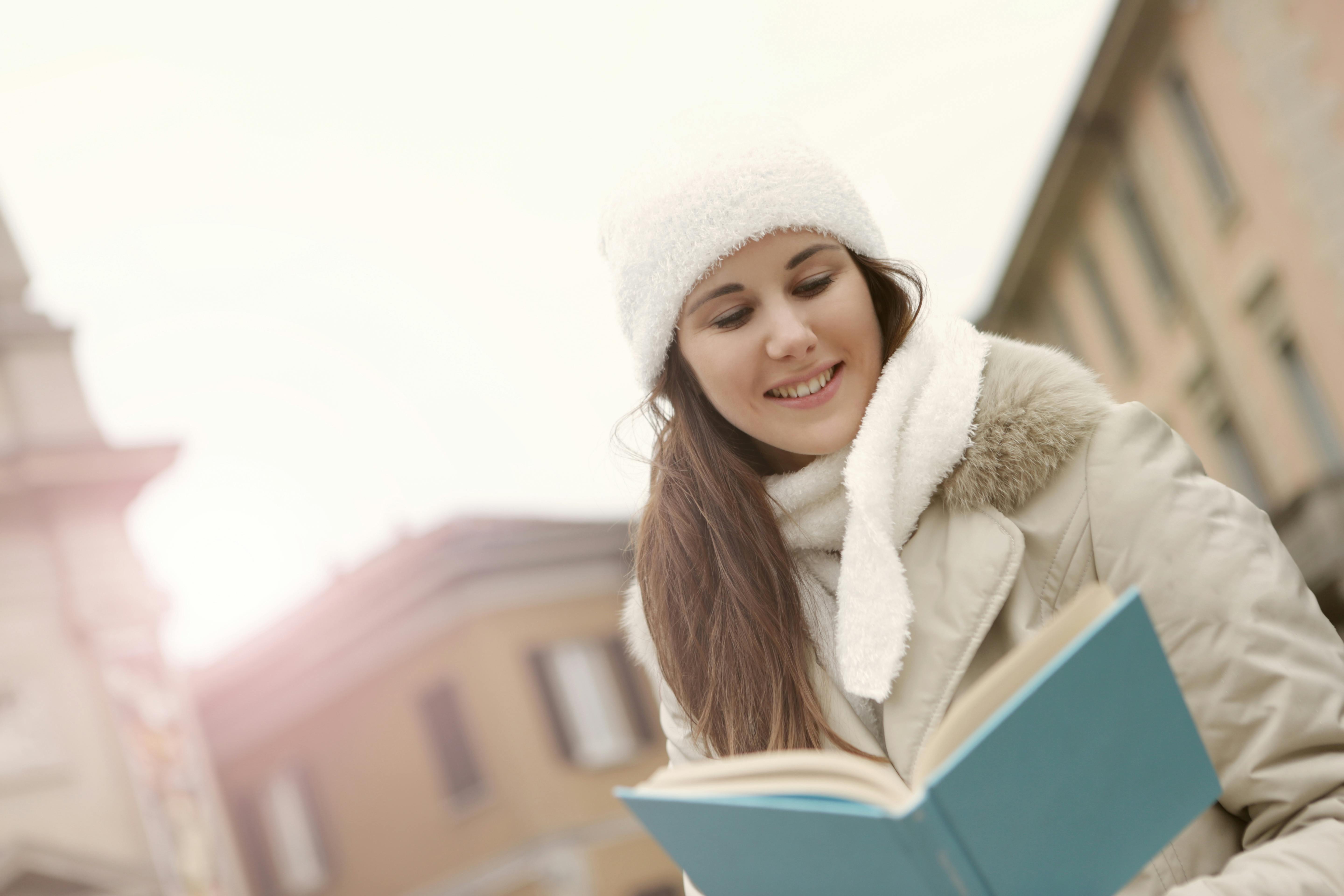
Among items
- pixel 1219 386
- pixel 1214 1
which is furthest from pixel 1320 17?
pixel 1219 386

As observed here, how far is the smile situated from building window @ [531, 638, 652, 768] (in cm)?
1662

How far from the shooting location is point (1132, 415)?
1707 mm

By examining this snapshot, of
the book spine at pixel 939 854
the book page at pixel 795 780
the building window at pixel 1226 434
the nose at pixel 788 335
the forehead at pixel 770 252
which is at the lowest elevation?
the book spine at pixel 939 854

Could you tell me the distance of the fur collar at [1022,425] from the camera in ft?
5.71

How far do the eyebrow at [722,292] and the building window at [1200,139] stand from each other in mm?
14264

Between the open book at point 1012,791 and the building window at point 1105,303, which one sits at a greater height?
the building window at point 1105,303

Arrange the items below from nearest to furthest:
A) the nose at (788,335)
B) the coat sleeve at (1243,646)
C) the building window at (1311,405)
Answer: the coat sleeve at (1243,646), the nose at (788,335), the building window at (1311,405)

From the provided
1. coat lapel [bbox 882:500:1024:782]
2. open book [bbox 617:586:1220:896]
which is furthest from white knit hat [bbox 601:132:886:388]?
open book [bbox 617:586:1220:896]

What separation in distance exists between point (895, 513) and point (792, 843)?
60 cm

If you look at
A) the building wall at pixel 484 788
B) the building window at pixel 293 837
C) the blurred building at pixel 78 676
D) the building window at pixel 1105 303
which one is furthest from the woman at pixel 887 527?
the building window at pixel 1105 303

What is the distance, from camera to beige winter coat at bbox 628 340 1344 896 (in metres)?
1.54

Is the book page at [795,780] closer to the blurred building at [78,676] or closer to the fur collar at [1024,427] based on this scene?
the fur collar at [1024,427]

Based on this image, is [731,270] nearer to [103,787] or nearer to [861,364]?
[861,364]

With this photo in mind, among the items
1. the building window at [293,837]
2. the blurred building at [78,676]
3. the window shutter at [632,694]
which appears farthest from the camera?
the building window at [293,837]
